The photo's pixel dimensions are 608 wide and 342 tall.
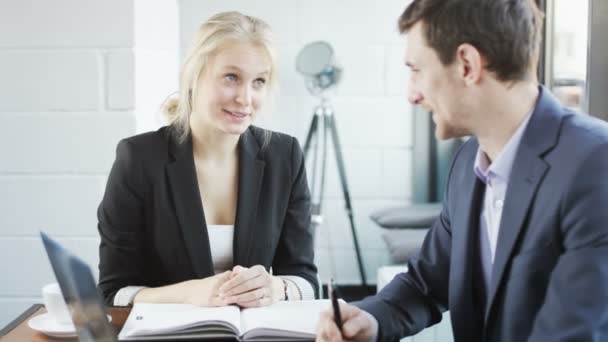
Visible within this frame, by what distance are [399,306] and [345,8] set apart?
2.77m

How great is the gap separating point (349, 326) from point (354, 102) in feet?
9.37

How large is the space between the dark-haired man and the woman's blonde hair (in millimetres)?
558

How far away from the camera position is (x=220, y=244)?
199cm

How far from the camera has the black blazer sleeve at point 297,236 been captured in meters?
2.04

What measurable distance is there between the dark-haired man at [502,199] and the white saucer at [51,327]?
0.46 meters

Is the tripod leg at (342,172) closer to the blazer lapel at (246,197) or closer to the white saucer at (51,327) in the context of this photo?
the blazer lapel at (246,197)

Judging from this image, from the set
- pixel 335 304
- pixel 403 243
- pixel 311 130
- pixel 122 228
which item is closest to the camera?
pixel 335 304

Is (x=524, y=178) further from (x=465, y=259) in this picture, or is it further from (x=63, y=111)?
(x=63, y=111)

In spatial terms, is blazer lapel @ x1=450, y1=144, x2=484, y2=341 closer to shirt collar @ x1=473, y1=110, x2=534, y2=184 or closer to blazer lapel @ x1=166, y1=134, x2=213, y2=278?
shirt collar @ x1=473, y1=110, x2=534, y2=184

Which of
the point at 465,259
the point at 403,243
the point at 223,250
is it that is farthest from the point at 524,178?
the point at 403,243

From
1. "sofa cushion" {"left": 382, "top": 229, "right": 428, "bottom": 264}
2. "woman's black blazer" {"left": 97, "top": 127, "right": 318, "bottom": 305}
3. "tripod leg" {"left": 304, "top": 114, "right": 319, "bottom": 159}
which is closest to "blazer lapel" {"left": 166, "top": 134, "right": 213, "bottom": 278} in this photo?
"woman's black blazer" {"left": 97, "top": 127, "right": 318, "bottom": 305}

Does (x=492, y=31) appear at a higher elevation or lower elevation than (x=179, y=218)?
higher

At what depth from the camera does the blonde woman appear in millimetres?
1925

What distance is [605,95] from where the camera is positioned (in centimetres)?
220
